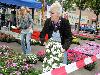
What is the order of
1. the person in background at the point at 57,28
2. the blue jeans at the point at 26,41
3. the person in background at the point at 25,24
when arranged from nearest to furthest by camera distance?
1. the person in background at the point at 57,28
2. the person in background at the point at 25,24
3. the blue jeans at the point at 26,41

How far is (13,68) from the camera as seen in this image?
1060 centimetres

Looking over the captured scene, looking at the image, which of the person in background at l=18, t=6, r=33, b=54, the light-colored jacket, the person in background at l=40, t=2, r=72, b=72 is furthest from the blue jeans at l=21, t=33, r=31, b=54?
the person in background at l=40, t=2, r=72, b=72

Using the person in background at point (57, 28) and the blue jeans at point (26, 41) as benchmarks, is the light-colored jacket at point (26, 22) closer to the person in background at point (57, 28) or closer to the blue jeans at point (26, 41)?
the blue jeans at point (26, 41)

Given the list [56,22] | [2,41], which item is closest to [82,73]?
[56,22]

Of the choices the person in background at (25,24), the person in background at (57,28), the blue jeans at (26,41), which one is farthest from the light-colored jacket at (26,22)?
A: the person in background at (57,28)

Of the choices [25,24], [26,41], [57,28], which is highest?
[57,28]

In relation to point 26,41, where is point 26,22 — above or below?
above

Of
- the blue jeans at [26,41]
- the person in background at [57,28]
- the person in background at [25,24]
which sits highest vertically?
the person in background at [57,28]

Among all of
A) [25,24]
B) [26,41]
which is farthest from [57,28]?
[26,41]

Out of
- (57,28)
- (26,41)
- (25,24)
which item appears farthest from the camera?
(26,41)

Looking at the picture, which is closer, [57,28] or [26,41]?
[57,28]

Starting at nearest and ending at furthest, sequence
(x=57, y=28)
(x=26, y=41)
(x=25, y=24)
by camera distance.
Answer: (x=57, y=28) → (x=25, y=24) → (x=26, y=41)

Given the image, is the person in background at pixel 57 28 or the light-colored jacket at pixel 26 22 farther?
the light-colored jacket at pixel 26 22

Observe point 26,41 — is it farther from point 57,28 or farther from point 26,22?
point 57,28
